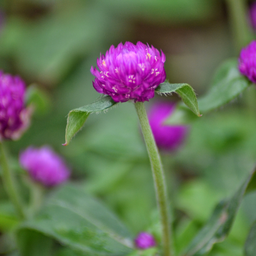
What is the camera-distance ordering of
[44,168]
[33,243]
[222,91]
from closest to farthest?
[222,91] < [33,243] < [44,168]

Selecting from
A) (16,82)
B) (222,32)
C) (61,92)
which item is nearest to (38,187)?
(16,82)

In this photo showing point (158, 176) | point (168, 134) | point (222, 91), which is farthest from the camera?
point (168, 134)

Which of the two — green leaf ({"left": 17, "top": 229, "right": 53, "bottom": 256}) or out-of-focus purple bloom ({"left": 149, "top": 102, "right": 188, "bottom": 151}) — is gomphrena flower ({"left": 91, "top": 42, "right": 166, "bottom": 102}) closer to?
Answer: green leaf ({"left": 17, "top": 229, "right": 53, "bottom": 256})

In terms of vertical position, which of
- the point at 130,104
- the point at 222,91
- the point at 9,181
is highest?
the point at 222,91

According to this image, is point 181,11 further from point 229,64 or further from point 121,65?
point 121,65

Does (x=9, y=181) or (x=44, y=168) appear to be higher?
(x=9, y=181)

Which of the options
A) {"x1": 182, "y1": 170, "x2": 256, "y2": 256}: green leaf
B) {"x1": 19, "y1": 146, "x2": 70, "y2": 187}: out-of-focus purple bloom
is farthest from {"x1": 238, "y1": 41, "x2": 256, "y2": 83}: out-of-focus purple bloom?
{"x1": 19, "y1": 146, "x2": 70, "y2": 187}: out-of-focus purple bloom

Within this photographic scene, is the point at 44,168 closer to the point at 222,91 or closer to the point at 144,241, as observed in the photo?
the point at 144,241

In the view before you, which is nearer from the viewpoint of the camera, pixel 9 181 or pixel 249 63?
pixel 249 63

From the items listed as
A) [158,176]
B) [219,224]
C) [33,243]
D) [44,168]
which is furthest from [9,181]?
[219,224]
